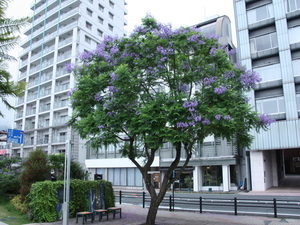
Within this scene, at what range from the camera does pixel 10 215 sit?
44.1 ft

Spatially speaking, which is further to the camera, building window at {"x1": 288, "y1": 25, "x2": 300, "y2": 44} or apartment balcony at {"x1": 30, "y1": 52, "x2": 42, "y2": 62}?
apartment balcony at {"x1": 30, "y1": 52, "x2": 42, "y2": 62}

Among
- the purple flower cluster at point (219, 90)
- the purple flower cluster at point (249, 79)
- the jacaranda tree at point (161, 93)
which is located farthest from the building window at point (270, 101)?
the purple flower cluster at point (219, 90)

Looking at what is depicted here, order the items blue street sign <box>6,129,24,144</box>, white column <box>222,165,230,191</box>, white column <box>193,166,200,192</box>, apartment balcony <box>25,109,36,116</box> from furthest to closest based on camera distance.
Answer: apartment balcony <box>25,109,36,116</box> < white column <box>193,166,200,192</box> < white column <box>222,165,230,191</box> < blue street sign <box>6,129,24,144</box>

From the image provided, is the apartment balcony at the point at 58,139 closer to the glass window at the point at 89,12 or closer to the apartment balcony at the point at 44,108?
the apartment balcony at the point at 44,108

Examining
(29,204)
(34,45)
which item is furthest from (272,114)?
(34,45)

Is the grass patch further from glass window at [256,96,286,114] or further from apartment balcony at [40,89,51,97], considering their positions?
apartment balcony at [40,89,51,97]

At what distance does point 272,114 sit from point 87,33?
3382 cm

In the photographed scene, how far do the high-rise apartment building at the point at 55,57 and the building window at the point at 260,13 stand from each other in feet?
Result: 70.4

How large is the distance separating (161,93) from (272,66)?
21.8 meters

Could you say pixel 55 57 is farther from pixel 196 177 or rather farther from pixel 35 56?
pixel 196 177

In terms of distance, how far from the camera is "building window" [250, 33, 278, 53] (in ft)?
96.8

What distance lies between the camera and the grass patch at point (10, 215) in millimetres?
12328

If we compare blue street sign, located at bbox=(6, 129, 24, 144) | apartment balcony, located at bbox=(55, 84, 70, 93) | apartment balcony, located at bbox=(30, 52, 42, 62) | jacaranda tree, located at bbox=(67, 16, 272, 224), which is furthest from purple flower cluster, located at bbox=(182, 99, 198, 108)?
apartment balcony, located at bbox=(30, 52, 42, 62)

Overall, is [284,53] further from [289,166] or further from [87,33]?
[289,166]
